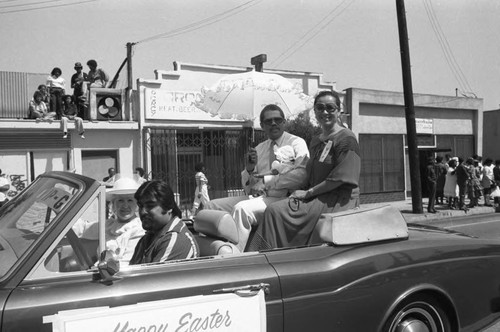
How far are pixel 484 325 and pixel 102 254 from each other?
2.77 meters

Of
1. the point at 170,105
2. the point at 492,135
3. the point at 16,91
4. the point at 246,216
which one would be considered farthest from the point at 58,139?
Answer: the point at 492,135

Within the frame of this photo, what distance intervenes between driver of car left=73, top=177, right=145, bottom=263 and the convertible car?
0.79 meters

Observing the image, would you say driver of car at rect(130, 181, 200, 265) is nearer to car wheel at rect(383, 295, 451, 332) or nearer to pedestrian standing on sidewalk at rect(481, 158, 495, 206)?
car wheel at rect(383, 295, 451, 332)

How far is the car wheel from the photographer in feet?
9.96

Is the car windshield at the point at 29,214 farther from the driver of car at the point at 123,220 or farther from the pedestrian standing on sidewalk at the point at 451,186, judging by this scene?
the pedestrian standing on sidewalk at the point at 451,186

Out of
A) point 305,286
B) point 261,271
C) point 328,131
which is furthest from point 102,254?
point 328,131

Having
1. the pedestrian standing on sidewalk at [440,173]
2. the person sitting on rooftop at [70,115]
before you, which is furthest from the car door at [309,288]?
the pedestrian standing on sidewalk at [440,173]

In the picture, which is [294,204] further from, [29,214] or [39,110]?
[39,110]

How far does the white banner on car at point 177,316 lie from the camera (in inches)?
84.6

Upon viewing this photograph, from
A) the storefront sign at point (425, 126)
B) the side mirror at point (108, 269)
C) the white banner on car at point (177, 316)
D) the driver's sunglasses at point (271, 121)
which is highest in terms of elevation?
the storefront sign at point (425, 126)

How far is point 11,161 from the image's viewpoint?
40.9 feet

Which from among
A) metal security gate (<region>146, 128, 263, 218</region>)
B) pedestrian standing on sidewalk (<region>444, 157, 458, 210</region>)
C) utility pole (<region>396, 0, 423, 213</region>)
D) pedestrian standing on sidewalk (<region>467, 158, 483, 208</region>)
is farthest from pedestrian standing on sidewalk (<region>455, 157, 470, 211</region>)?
metal security gate (<region>146, 128, 263, 218</region>)

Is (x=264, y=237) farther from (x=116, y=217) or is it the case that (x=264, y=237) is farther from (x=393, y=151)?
(x=393, y=151)

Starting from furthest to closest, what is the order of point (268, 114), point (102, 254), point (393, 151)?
point (393, 151) < point (268, 114) < point (102, 254)
